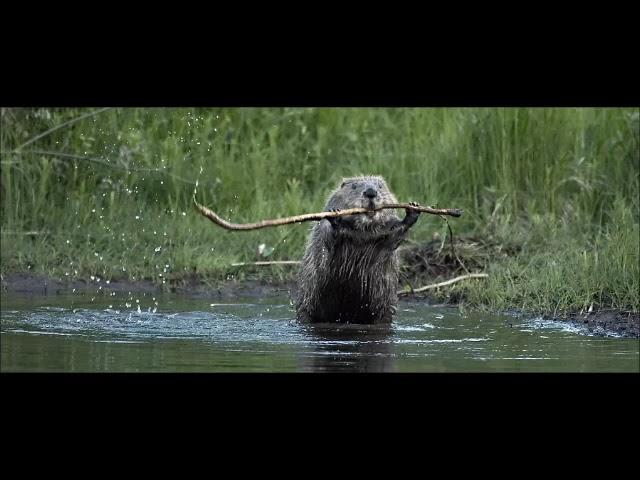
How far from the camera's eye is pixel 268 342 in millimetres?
7055

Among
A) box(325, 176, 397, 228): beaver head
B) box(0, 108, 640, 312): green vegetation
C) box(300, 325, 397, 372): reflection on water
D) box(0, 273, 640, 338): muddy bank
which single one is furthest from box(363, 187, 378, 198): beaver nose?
box(0, 108, 640, 312): green vegetation

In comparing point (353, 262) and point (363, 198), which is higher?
point (363, 198)

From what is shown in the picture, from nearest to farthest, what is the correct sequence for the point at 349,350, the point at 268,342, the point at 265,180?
the point at 349,350 < the point at 268,342 < the point at 265,180

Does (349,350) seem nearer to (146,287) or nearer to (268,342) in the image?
(268,342)

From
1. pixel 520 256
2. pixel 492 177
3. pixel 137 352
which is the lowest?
pixel 137 352

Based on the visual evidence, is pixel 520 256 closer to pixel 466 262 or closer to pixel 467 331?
pixel 466 262

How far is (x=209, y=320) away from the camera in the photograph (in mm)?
7992

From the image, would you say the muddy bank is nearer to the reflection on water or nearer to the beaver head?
the beaver head

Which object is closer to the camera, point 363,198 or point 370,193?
point 370,193

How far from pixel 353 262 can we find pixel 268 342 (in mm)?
847

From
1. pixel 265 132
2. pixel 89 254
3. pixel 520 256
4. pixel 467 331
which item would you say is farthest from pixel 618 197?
pixel 89 254

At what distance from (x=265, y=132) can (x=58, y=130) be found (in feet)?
6.23

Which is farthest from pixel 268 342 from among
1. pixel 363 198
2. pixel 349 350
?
pixel 363 198

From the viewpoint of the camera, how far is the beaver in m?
7.41
